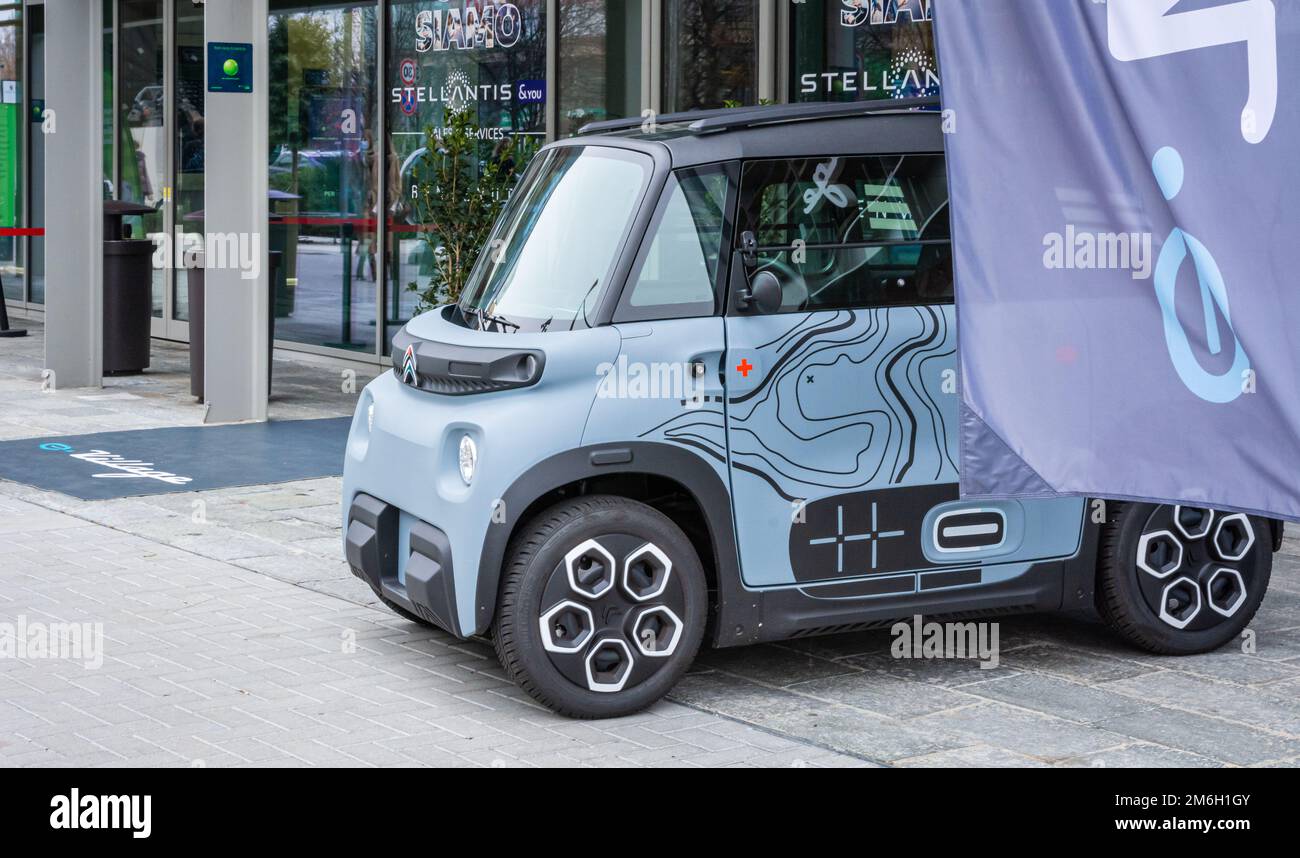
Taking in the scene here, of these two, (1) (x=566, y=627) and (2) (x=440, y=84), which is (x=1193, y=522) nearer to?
(1) (x=566, y=627)

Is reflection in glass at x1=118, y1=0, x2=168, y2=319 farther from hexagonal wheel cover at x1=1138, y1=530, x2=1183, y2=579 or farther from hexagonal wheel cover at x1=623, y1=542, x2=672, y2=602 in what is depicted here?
hexagonal wheel cover at x1=1138, y1=530, x2=1183, y2=579

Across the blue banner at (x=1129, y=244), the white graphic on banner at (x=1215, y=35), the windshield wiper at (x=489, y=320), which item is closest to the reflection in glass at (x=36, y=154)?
the windshield wiper at (x=489, y=320)

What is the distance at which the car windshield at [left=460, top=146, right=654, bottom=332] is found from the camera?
5.83 m

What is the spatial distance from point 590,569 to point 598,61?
8.55 m

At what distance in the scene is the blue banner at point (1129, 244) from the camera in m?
3.47

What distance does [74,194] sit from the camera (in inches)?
572

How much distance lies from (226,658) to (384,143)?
1005 centimetres

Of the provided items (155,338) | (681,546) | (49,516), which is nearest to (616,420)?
(681,546)

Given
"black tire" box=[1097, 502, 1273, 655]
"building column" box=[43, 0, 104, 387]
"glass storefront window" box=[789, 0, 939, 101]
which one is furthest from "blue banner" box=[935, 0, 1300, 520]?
"building column" box=[43, 0, 104, 387]

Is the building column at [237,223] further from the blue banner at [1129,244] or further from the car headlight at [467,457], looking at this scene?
the blue banner at [1129,244]

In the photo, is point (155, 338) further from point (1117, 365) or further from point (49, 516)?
point (1117, 365)

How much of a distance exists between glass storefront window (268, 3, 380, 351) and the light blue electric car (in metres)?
9.93
